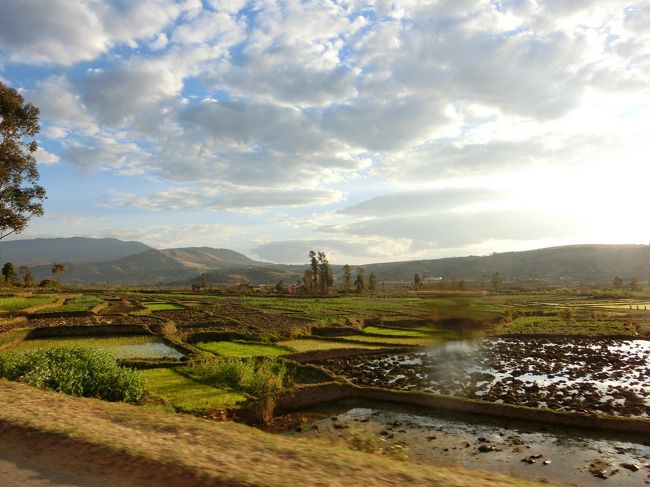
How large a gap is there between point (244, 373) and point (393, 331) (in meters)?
26.6

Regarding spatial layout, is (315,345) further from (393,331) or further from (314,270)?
(314,270)

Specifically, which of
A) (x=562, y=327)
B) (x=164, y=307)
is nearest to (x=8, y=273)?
(x=164, y=307)

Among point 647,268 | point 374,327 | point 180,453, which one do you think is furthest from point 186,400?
point 647,268

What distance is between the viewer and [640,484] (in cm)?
1445

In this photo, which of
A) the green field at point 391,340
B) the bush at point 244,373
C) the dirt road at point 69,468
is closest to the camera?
the dirt road at point 69,468

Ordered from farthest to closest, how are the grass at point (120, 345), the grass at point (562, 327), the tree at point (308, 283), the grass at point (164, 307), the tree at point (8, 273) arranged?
the tree at point (308, 283) → the tree at point (8, 273) → the grass at point (164, 307) → the grass at point (562, 327) → the grass at point (120, 345)

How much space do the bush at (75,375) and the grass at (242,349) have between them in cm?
1279

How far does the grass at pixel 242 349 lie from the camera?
3227 centimetres

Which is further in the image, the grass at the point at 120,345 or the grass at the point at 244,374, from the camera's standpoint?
the grass at the point at 120,345

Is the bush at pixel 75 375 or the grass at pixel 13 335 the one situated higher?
the bush at pixel 75 375

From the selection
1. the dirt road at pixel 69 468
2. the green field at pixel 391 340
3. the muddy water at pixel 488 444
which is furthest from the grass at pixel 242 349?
the dirt road at pixel 69 468

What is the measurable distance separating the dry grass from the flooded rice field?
1454cm

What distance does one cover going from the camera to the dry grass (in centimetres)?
895

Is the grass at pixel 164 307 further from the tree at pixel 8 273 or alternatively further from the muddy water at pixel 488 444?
the tree at pixel 8 273
